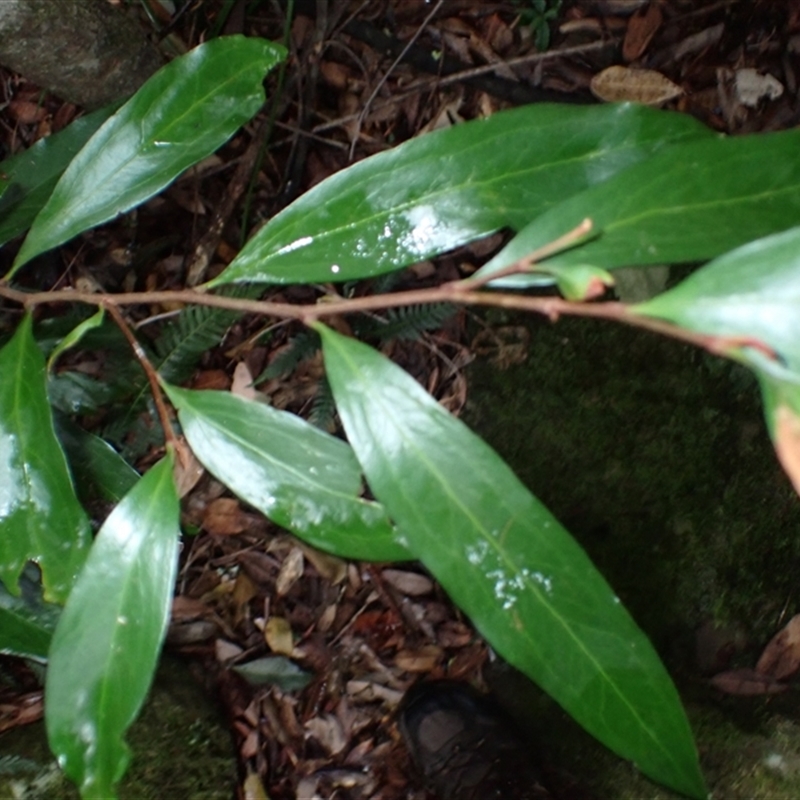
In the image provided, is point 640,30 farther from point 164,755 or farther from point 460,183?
point 164,755

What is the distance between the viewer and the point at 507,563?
0.74 meters

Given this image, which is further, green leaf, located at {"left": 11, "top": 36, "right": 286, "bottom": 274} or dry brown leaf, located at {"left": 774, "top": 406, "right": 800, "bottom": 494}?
green leaf, located at {"left": 11, "top": 36, "right": 286, "bottom": 274}

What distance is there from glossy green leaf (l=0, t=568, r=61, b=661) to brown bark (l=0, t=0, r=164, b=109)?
0.92 m

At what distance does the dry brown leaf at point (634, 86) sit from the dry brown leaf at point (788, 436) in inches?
53.3

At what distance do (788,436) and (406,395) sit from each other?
1.21ft

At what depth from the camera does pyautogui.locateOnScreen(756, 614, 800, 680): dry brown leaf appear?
1.51 meters

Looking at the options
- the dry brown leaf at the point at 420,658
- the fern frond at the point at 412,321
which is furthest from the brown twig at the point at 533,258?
the dry brown leaf at the point at 420,658

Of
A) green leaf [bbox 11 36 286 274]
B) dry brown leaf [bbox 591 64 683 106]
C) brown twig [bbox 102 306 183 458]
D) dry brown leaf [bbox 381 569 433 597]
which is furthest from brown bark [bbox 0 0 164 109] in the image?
dry brown leaf [bbox 381 569 433 597]

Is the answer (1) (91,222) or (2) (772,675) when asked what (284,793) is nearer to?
(2) (772,675)

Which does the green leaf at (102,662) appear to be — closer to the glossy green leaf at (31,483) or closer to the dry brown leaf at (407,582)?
the glossy green leaf at (31,483)

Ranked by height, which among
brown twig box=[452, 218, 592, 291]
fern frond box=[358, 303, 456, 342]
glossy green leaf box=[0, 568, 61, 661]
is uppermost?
brown twig box=[452, 218, 592, 291]

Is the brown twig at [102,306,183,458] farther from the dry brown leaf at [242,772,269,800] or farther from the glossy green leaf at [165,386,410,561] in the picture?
the dry brown leaf at [242,772,269,800]

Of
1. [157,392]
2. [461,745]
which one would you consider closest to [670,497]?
[461,745]

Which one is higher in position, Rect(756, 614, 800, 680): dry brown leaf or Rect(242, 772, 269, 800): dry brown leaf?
Rect(756, 614, 800, 680): dry brown leaf
